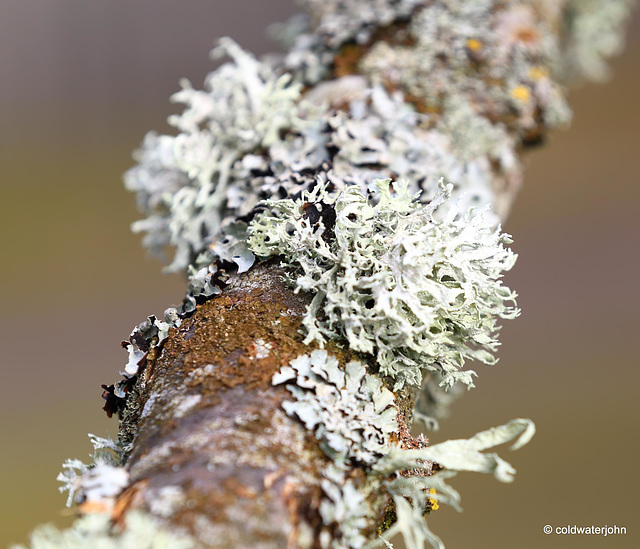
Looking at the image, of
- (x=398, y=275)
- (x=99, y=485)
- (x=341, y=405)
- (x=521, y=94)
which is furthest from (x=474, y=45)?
(x=99, y=485)

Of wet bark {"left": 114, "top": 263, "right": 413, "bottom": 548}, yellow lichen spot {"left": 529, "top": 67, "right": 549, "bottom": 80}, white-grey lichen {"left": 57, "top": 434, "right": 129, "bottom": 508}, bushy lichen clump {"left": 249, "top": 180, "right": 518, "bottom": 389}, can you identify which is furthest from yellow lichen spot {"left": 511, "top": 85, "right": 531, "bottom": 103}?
white-grey lichen {"left": 57, "top": 434, "right": 129, "bottom": 508}

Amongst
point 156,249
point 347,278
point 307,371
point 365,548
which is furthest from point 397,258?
point 156,249

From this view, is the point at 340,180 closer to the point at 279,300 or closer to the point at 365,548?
the point at 279,300

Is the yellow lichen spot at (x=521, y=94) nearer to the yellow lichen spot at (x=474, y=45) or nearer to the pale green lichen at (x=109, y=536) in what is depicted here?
the yellow lichen spot at (x=474, y=45)

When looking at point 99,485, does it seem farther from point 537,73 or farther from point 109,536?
point 537,73

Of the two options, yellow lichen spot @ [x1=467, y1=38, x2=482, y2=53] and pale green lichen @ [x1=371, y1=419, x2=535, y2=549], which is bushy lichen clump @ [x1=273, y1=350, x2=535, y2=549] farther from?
yellow lichen spot @ [x1=467, y1=38, x2=482, y2=53]

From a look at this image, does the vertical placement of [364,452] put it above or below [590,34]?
below
